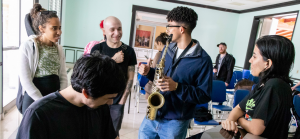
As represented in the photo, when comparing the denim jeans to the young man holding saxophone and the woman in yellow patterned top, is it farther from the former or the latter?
the woman in yellow patterned top

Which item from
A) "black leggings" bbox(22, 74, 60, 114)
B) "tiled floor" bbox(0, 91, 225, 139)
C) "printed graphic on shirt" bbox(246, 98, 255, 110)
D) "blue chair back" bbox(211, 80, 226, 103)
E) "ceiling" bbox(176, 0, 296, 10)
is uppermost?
"ceiling" bbox(176, 0, 296, 10)

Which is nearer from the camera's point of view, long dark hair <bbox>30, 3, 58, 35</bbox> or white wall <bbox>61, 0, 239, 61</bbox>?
long dark hair <bbox>30, 3, 58, 35</bbox>

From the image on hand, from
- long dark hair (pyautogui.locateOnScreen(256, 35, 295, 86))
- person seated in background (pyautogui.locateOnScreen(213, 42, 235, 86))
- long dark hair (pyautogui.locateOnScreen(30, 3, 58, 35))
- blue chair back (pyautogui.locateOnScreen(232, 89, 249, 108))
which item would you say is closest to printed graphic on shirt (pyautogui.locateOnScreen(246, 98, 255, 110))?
long dark hair (pyautogui.locateOnScreen(256, 35, 295, 86))

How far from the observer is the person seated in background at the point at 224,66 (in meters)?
4.27

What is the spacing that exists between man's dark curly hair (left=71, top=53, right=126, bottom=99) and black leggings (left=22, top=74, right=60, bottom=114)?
3.24 ft

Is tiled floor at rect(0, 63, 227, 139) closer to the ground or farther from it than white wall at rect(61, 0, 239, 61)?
closer to the ground

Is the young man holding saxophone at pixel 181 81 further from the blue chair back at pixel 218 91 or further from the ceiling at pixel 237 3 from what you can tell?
the ceiling at pixel 237 3

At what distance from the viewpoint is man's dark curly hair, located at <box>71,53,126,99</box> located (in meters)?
0.76

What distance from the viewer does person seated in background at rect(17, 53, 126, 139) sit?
0.74 m

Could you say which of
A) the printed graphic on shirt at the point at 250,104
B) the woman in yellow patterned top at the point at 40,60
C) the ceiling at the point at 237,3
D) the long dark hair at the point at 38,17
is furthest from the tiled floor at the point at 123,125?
the ceiling at the point at 237,3

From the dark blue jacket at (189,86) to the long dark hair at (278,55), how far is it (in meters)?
0.37

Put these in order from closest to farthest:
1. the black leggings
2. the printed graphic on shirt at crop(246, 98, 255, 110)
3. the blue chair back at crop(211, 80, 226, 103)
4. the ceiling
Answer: the printed graphic on shirt at crop(246, 98, 255, 110) < the black leggings < the blue chair back at crop(211, 80, 226, 103) < the ceiling

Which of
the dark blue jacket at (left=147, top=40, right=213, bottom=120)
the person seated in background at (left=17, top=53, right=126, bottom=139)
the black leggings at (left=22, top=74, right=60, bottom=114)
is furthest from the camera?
the black leggings at (left=22, top=74, right=60, bottom=114)

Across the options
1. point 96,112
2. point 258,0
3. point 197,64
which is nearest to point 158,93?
point 197,64
